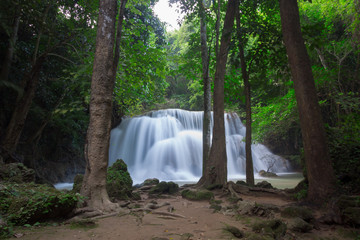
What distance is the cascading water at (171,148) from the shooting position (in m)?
18.1

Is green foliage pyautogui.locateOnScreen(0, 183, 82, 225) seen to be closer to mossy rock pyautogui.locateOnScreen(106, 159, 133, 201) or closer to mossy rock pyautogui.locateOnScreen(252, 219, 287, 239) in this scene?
mossy rock pyautogui.locateOnScreen(106, 159, 133, 201)

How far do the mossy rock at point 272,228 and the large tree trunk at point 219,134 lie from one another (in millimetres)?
3592

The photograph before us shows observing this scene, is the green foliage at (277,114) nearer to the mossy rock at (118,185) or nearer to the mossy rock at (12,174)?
the mossy rock at (118,185)

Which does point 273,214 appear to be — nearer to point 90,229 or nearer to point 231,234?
point 231,234

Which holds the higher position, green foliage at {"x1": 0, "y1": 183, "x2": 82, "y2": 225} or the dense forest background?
the dense forest background

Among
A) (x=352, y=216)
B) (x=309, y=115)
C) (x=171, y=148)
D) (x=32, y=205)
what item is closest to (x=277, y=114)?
(x=309, y=115)

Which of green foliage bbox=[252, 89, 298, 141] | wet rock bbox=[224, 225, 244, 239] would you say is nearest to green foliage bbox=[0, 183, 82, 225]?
wet rock bbox=[224, 225, 244, 239]

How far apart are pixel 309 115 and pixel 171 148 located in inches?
600

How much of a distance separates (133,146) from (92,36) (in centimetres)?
1240

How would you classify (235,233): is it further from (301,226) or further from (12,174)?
(12,174)

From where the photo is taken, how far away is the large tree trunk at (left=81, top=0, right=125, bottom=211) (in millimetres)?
4320

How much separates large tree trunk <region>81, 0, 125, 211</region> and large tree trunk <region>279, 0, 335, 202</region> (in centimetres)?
403

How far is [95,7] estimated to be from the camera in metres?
8.86

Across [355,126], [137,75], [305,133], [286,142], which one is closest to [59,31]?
[137,75]
